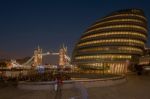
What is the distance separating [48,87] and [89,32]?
90586mm

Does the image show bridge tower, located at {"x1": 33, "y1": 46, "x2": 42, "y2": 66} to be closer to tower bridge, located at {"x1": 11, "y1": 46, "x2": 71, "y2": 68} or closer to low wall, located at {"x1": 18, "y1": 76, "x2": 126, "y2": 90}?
tower bridge, located at {"x1": 11, "y1": 46, "x2": 71, "y2": 68}

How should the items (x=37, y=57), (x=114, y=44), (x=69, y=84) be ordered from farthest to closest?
(x=37, y=57), (x=114, y=44), (x=69, y=84)

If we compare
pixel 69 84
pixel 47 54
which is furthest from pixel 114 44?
pixel 69 84

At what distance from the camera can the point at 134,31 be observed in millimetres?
100938

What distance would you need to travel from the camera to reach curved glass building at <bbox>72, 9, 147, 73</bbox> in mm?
97938

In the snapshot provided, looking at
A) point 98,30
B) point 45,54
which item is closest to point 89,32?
point 98,30

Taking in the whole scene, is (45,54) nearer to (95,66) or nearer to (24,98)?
(95,66)

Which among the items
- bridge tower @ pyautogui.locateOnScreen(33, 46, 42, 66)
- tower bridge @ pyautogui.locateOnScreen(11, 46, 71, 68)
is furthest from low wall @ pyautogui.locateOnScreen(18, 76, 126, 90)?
bridge tower @ pyautogui.locateOnScreen(33, 46, 42, 66)

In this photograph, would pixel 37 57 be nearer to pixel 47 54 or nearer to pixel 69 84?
pixel 47 54

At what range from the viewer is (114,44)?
320 ft

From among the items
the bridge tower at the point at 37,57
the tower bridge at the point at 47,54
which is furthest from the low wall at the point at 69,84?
the bridge tower at the point at 37,57

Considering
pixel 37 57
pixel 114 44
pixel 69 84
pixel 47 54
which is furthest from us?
pixel 47 54

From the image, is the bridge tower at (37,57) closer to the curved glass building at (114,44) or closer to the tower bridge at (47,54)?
the tower bridge at (47,54)

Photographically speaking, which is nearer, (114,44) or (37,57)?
(114,44)
